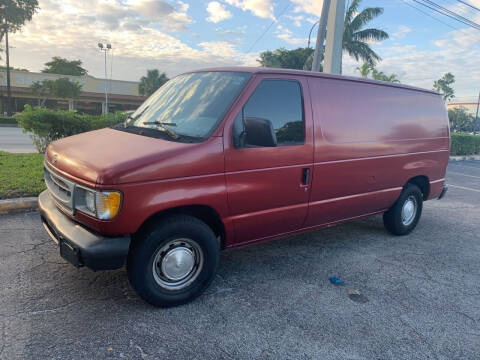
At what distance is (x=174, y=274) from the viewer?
10.4 feet

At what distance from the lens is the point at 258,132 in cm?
321

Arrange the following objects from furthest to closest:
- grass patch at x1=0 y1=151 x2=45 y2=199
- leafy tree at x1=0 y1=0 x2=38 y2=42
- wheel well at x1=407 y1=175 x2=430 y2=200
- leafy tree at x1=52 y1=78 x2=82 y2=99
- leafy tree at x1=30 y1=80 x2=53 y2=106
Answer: leafy tree at x1=30 y1=80 x2=53 y2=106, leafy tree at x1=52 y1=78 x2=82 y2=99, leafy tree at x1=0 y1=0 x2=38 y2=42, grass patch at x1=0 y1=151 x2=45 y2=199, wheel well at x1=407 y1=175 x2=430 y2=200

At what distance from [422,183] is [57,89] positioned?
42.6 meters

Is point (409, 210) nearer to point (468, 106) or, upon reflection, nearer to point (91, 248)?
point (91, 248)

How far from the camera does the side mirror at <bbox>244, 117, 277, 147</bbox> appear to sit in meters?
3.20

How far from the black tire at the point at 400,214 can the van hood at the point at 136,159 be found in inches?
122

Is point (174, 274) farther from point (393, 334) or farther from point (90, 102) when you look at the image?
point (90, 102)

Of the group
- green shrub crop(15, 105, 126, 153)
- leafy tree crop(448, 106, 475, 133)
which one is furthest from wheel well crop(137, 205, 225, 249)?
leafy tree crop(448, 106, 475, 133)

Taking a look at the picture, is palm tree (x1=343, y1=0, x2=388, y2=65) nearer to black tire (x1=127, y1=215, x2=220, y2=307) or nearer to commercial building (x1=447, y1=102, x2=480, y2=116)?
black tire (x1=127, y1=215, x2=220, y2=307)

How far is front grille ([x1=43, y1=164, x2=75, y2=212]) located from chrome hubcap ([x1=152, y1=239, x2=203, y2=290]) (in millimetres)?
833

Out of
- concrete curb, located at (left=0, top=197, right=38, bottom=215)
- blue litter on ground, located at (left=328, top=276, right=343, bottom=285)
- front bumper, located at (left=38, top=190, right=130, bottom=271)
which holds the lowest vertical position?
blue litter on ground, located at (left=328, top=276, right=343, bottom=285)

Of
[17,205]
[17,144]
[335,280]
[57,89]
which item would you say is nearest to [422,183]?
[335,280]

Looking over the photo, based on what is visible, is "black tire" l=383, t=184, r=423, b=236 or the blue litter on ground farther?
"black tire" l=383, t=184, r=423, b=236

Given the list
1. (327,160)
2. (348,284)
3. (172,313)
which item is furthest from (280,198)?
(172,313)
